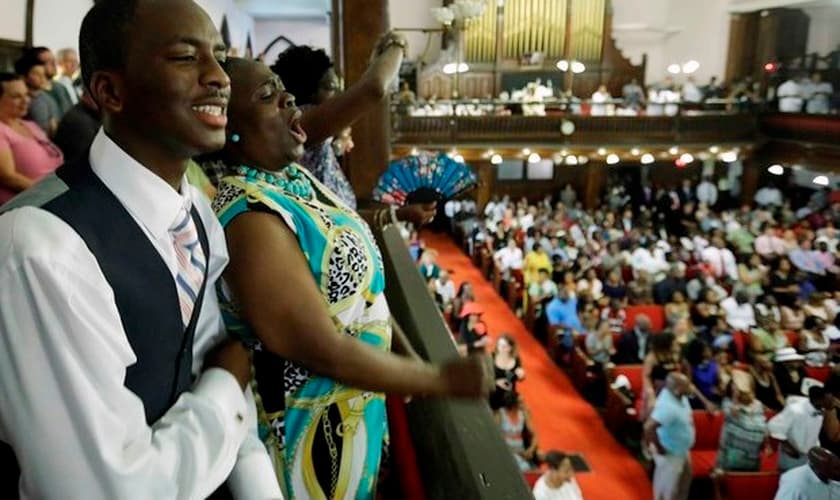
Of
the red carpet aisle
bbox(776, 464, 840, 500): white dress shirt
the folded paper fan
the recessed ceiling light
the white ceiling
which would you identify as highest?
the white ceiling

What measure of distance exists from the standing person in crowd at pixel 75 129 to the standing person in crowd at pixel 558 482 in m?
3.02

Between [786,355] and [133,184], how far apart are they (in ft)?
21.8

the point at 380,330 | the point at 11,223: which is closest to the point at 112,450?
the point at 11,223

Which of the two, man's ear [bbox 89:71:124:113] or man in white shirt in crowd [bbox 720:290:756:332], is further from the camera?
man in white shirt in crowd [bbox 720:290:756:332]

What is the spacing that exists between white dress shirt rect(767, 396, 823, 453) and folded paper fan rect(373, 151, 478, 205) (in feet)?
11.4

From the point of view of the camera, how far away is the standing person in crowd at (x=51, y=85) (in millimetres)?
3465

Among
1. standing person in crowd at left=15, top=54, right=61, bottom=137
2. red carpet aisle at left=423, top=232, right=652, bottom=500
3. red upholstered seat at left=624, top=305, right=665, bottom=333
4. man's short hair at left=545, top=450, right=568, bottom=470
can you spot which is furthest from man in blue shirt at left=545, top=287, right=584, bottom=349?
standing person in crowd at left=15, top=54, right=61, bottom=137

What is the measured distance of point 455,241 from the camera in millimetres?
13281

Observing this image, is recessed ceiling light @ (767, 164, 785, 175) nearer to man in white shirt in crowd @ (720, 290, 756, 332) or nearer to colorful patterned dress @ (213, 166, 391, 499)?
man in white shirt in crowd @ (720, 290, 756, 332)

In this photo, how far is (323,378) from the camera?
1.17 metres

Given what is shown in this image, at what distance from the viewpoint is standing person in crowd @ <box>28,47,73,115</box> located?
3.46m

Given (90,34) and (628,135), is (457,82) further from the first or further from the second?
(90,34)

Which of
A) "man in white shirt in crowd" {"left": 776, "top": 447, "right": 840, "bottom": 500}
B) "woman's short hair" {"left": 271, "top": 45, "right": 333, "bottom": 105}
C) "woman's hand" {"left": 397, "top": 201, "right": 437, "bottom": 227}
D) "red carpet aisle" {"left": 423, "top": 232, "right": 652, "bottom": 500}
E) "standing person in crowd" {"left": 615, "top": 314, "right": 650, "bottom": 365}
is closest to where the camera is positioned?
"woman's short hair" {"left": 271, "top": 45, "right": 333, "bottom": 105}

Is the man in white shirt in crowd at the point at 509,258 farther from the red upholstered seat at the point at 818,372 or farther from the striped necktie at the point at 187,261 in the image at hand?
the striped necktie at the point at 187,261
